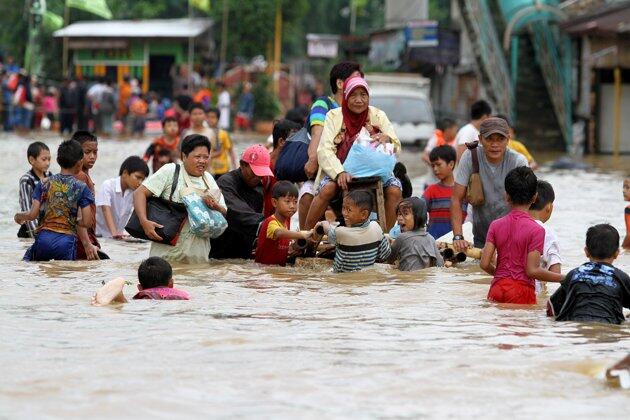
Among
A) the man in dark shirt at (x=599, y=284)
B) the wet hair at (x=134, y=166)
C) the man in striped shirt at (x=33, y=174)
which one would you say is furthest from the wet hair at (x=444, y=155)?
the man in dark shirt at (x=599, y=284)

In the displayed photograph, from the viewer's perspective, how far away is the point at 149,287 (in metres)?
9.24

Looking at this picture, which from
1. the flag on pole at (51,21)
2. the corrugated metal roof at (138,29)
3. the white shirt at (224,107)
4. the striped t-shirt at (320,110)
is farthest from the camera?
the corrugated metal roof at (138,29)

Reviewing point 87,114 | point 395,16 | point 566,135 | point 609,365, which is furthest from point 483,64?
point 609,365

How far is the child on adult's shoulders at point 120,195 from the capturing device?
44.3 ft

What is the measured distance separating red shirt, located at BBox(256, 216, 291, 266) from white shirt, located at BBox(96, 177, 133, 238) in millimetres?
2490

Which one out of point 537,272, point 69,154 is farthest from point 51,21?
point 537,272

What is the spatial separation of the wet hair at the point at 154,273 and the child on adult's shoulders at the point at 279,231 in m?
1.84

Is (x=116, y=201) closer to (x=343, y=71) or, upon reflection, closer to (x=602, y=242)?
(x=343, y=71)

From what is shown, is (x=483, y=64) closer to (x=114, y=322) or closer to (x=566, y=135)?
(x=566, y=135)

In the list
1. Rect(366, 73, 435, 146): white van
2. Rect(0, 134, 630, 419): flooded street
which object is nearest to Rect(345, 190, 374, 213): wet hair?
Rect(0, 134, 630, 419): flooded street

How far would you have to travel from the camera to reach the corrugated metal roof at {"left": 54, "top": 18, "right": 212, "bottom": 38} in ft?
151

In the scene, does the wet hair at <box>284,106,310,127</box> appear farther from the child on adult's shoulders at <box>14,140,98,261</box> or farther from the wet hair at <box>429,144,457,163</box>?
the child on adult's shoulders at <box>14,140,98,261</box>

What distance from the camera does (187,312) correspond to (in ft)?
29.0

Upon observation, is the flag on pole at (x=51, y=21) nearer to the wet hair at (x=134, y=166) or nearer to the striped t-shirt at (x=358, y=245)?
the wet hair at (x=134, y=166)
